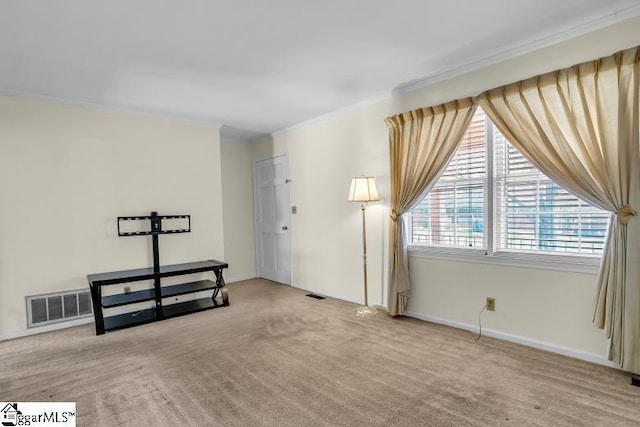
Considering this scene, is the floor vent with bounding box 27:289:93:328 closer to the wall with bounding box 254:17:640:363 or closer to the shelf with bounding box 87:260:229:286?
the shelf with bounding box 87:260:229:286

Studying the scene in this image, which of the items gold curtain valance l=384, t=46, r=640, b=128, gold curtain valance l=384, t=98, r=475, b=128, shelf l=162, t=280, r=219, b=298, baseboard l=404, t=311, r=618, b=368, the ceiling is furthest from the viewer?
shelf l=162, t=280, r=219, b=298

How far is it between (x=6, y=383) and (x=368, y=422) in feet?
8.46

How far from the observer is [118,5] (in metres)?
2.03

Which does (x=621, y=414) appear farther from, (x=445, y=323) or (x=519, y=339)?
(x=445, y=323)

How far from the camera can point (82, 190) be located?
3.71 metres

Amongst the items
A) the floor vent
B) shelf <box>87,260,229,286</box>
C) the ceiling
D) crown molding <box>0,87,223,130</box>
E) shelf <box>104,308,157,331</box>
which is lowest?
shelf <box>104,308,157,331</box>

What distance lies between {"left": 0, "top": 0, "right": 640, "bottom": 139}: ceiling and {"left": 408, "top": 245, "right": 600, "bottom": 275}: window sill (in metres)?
1.68

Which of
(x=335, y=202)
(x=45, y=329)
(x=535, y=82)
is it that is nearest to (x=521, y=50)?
(x=535, y=82)

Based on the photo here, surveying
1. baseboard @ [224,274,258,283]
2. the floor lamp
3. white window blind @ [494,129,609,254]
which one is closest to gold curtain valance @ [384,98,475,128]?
white window blind @ [494,129,609,254]

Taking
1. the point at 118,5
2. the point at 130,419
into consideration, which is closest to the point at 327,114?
the point at 118,5

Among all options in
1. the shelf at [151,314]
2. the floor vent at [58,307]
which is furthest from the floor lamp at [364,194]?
the floor vent at [58,307]

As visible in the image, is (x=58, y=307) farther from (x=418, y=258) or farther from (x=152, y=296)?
(x=418, y=258)

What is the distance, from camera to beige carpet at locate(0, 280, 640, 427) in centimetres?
196

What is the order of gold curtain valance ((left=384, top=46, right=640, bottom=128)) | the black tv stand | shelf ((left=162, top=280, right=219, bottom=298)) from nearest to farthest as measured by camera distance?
gold curtain valance ((left=384, top=46, right=640, bottom=128))
the black tv stand
shelf ((left=162, top=280, right=219, bottom=298))
